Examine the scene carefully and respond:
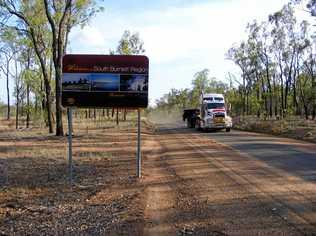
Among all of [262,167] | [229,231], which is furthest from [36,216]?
[262,167]

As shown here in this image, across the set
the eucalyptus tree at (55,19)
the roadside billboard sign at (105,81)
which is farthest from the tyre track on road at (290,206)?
the eucalyptus tree at (55,19)

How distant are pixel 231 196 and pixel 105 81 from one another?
15.2 feet

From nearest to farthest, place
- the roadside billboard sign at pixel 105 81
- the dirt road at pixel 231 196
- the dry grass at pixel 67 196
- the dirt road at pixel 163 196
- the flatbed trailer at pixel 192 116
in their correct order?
the dirt road at pixel 231 196 < the dirt road at pixel 163 196 < the dry grass at pixel 67 196 < the roadside billboard sign at pixel 105 81 < the flatbed trailer at pixel 192 116

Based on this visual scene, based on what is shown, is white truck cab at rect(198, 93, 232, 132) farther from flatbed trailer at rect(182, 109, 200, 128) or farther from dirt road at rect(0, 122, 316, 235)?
dirt road at rect(0, 122, 316, 235)

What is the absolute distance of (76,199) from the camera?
11.6m

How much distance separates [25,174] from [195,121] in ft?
130

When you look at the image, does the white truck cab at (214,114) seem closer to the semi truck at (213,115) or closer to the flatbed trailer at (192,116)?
the semi truck at (213,115)

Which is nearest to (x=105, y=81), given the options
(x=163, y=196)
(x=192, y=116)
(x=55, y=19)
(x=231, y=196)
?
(x=163, y=196)

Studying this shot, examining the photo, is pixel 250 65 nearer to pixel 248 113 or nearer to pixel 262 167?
pixel 248 113

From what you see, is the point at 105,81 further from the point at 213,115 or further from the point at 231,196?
the point at 213,115

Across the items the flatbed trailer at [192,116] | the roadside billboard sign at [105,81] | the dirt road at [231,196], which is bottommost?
the dirt road at [231,196]

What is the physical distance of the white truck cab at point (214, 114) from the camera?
45.3 metres

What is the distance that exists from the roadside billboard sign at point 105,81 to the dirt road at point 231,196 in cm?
236

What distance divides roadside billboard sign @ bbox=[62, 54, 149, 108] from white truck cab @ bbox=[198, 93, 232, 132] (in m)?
31.9
